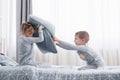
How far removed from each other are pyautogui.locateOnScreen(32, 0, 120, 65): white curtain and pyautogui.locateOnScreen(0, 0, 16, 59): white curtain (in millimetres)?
323

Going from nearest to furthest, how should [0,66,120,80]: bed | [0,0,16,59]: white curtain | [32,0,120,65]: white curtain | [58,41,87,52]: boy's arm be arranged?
1. [0,66,120,80]: bed
2. [58,41,87,52]: boy's arm
3. [32,0,120,65]: white curtain
4. [0,0,16,59]: white curtain

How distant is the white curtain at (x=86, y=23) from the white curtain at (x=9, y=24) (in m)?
0.32

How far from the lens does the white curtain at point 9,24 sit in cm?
393

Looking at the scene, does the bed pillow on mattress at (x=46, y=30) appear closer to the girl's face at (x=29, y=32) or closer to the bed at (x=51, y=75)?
the girl's face at (x=29, y=32)

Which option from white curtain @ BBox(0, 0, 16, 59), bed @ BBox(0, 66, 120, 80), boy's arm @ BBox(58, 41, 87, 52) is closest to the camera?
bed @ BBox(0, 66, 120, 80)

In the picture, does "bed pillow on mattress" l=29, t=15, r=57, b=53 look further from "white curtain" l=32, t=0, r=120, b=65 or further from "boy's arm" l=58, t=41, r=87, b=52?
"white curtain" l=32, t=0, r=120, b=65

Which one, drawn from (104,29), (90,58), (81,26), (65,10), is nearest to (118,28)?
(104,29)

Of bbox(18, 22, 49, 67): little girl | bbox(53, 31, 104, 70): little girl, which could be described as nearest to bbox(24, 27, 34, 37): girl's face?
bbox(18, 22, 49, 67): little girl

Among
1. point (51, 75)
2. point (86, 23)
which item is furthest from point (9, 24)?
point (51, 75)

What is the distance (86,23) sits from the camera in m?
3.85

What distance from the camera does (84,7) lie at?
152 inches

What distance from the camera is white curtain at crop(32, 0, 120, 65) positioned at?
149 inches

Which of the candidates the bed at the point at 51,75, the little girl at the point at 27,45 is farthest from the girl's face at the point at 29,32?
the bed at the point at 51,75

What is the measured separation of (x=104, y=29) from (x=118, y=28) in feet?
0.61
